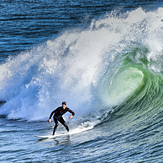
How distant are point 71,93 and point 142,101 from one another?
3.18 m

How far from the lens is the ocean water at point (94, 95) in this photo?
9.61m

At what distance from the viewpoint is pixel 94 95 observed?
14539mm

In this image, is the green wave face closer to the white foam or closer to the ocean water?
the ocean water

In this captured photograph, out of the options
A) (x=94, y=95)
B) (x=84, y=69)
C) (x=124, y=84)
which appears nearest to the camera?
(x=94, y=95)

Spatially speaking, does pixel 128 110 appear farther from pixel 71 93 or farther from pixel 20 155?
pixel 20 155

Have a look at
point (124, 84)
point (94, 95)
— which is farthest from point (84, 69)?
point (124, 84)

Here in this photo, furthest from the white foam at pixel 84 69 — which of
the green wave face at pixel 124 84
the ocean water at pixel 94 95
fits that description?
the green wave face at pixel 124 84

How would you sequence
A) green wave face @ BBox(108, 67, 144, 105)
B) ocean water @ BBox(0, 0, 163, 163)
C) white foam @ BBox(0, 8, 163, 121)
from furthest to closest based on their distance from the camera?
1. green wave face @ BBox(108, 67, 144, 105)
2. white foam @ BBox(0, 8, 163, 121)
3. ocean water @ BBox(0, 0, 163, 163)

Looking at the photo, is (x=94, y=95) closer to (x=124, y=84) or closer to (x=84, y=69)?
(x=84, y=69)

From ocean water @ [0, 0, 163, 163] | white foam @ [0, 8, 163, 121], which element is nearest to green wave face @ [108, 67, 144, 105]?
ocean water @ [0, 0, 163, 163]

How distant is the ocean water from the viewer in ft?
31.5

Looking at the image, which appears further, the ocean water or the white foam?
the white foam

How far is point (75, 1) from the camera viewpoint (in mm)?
48531

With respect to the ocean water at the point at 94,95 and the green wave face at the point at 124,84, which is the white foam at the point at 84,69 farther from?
the green wave face at the point at 124,84
